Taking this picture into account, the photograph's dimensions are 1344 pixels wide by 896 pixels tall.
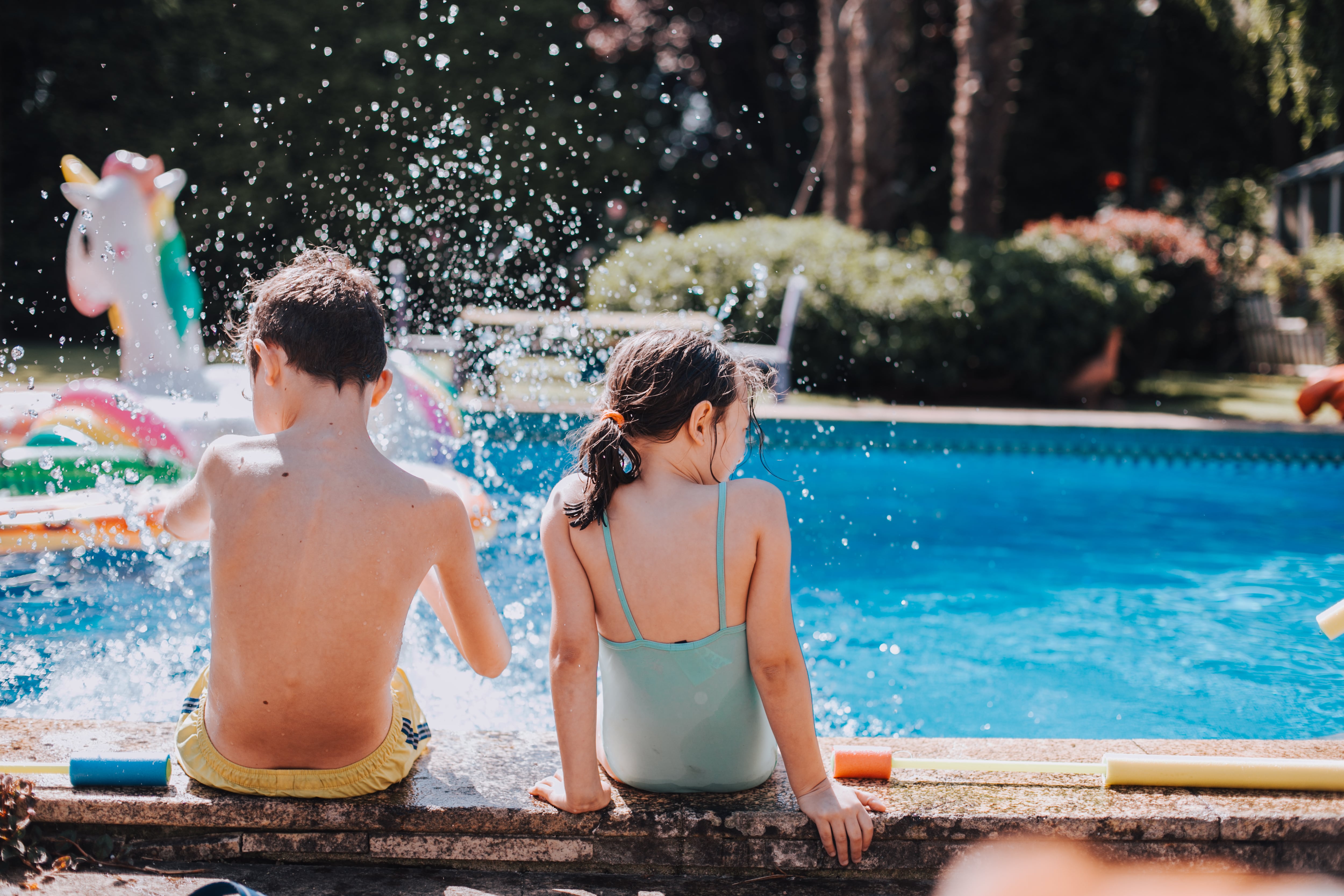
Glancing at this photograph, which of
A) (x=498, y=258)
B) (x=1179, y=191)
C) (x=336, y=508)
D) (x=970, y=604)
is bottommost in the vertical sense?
(x=970, y=604)

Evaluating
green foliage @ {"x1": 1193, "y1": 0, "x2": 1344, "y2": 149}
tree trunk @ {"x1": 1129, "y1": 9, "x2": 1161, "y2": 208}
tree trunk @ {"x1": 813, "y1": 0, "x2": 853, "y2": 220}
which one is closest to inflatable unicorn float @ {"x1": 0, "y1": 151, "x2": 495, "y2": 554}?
tree trunk @ {"x1": 813, "y1": 0, "x2": 853, "y2": 220}

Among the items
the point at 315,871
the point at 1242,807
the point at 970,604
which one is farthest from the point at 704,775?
the point at 970,604

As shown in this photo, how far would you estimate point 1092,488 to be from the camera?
7.21 metres

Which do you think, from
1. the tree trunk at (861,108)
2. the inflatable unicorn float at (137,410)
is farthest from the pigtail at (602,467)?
the tree trunk at (861,108)

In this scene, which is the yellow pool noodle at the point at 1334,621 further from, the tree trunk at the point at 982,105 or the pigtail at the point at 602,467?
the tree trunk at the point at 982,105

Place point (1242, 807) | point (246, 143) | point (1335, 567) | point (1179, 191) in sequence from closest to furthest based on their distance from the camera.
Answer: point (1242, 807), point (1335, 567), point (246, 143), point (1179, 191)

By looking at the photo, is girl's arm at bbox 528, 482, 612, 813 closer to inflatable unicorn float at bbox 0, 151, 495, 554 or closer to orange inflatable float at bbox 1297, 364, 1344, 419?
inflatable unicorn float at bbox 0, 151, 495, 554

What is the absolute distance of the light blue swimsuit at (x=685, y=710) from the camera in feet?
6.51

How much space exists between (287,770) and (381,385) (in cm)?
78

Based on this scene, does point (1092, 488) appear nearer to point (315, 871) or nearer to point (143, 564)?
point (143, 564)

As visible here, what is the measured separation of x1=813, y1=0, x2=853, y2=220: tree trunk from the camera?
11.9 meters

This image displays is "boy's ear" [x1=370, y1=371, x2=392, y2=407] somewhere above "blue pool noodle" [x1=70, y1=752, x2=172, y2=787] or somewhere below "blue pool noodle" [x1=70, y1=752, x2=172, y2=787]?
above

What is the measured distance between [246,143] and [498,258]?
19.1 feet

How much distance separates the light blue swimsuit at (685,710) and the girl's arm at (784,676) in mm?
53
